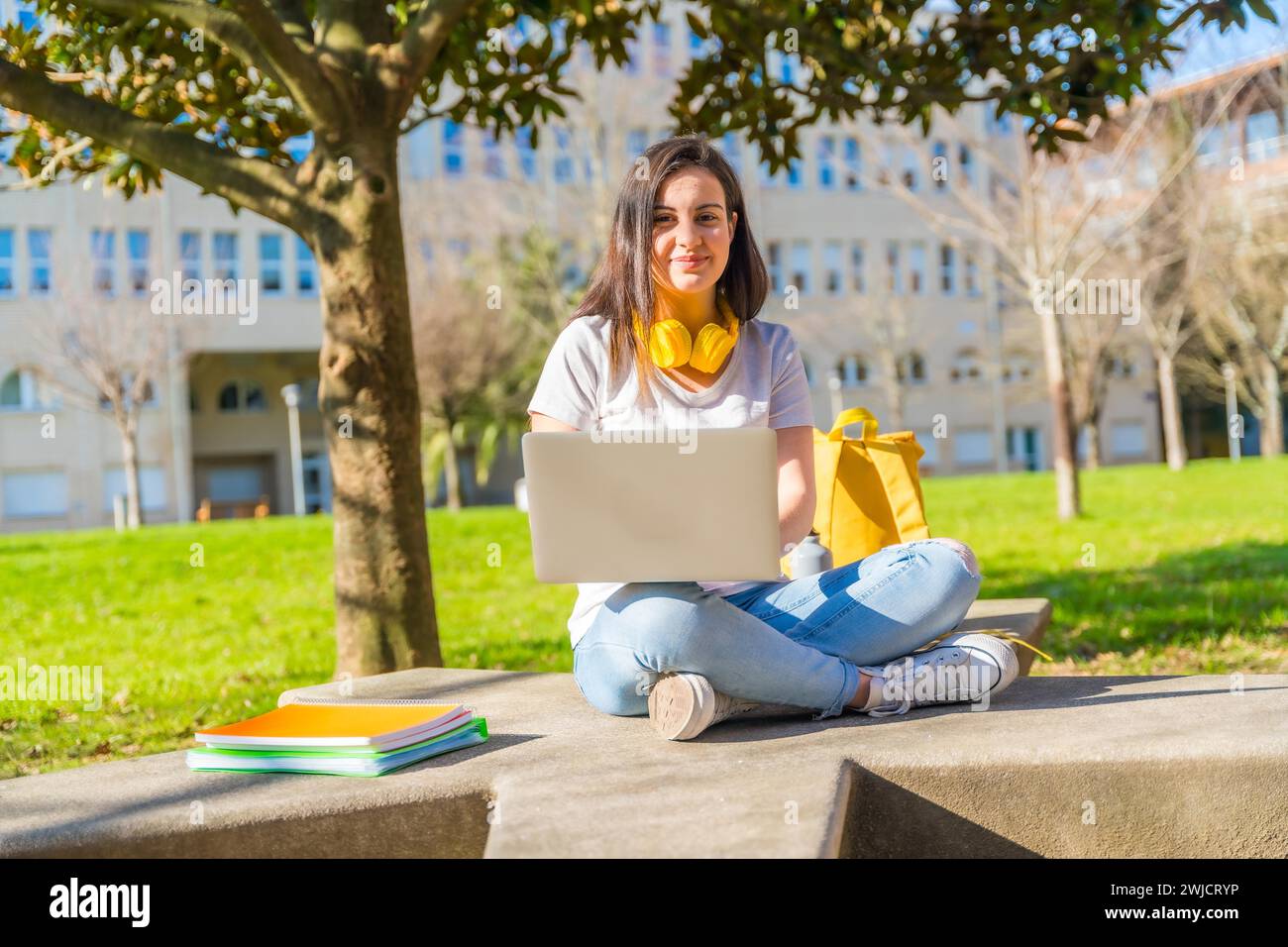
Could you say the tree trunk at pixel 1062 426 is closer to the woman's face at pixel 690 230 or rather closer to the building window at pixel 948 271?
the woman's face at pixel 690 230

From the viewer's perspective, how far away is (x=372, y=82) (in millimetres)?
5004

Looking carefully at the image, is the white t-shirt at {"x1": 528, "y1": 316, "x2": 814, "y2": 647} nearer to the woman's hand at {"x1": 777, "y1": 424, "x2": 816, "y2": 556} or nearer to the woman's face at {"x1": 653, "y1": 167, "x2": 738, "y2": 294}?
the woman's hand at {"x1": 777, "y1": 424, "x2": 816, "y2": 556}

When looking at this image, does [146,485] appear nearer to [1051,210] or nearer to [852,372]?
[852,372]

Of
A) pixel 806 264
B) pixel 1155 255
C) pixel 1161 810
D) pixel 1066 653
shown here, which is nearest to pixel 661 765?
pixel 1161 810

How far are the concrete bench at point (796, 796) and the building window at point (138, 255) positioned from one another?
2984cm

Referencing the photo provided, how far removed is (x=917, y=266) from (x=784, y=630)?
40.5 m

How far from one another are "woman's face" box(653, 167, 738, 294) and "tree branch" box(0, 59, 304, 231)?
82.2 inches

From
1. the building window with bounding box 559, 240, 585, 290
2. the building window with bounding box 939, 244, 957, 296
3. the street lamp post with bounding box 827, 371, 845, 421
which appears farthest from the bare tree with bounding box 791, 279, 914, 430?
the building window with bounding box 559, 240, 585, 290

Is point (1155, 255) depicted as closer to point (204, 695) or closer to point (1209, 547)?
point (1209, 547)

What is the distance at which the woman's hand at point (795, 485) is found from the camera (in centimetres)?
332

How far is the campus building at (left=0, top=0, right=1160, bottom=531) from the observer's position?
95.2ft

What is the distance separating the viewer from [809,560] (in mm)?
4223

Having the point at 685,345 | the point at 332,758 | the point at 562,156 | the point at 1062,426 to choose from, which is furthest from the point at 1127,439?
the point at 332,758

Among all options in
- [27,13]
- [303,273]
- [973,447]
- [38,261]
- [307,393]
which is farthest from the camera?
[973,447]
